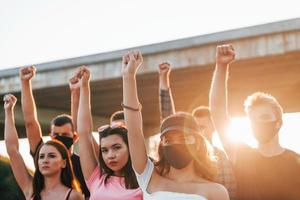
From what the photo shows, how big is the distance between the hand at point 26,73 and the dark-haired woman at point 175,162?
183cm

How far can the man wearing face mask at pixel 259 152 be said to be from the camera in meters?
4.79

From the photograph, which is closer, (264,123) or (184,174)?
(184,174)

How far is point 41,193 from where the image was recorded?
5625mm

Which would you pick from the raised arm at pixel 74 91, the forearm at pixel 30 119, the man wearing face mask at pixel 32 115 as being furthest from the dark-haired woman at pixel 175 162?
the forearm at pixel 30 119

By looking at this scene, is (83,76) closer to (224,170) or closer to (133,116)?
(133,116)

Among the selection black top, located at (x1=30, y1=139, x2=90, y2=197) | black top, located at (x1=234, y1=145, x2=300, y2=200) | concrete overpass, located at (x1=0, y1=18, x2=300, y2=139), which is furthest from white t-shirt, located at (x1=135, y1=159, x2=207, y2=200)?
concrete overpass, located at (x1=0, y1=18, x2=300, y2=139)

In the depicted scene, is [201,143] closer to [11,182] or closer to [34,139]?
[34,139]

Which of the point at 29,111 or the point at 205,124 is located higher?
the point at 29,111

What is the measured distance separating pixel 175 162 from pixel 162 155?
176 millimetres

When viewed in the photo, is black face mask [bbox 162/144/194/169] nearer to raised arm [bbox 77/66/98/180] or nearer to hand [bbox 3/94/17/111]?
raised arm [bbox 77/66/98/180]

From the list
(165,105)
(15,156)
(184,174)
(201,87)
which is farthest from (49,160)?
(201,87)

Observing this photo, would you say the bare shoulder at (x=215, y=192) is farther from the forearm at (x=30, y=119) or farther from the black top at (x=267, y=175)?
the forearm at (x=30, y=119)

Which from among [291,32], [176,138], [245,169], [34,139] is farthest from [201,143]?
[291,32]

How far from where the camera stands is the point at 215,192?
4.16 metres
